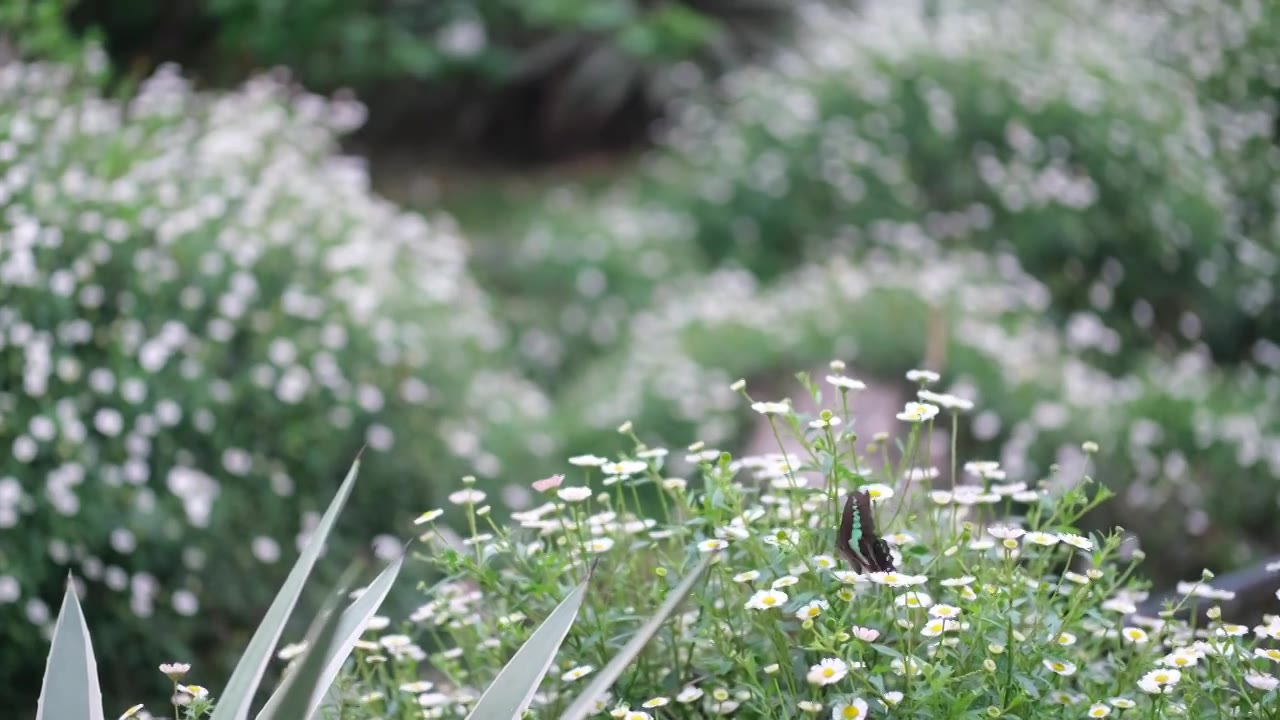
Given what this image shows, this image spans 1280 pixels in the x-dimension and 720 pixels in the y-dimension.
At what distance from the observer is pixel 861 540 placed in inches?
59.2

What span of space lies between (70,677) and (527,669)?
612 millimetres

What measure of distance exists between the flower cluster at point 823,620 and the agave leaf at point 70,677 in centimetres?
34

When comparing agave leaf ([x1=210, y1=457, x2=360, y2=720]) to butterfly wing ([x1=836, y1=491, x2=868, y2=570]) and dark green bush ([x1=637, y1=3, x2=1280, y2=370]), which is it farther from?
dark green bush ([x1=637, y1=3, x2=1280, y2=370])

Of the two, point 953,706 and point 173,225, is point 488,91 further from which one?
point 953,706

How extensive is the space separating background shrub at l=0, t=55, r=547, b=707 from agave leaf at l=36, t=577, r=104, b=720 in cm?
123

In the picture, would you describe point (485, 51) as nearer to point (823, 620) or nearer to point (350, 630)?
point (350, 630)

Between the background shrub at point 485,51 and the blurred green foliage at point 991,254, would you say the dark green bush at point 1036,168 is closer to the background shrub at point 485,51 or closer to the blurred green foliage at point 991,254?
the blurred green foliage at point 991,254

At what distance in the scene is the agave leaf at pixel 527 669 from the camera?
149cm

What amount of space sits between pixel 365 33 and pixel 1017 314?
5.52m

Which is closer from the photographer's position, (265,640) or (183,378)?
(265,640)

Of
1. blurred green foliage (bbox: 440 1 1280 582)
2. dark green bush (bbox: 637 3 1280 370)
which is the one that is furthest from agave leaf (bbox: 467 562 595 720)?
dark green bush (bbox: 637 3 1280 370)

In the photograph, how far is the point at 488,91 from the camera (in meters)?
10.3

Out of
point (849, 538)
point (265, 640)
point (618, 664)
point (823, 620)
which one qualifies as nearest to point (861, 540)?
point (849, 538)

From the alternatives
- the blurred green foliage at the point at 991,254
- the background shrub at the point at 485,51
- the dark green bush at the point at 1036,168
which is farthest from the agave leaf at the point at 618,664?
the background shrub at the point at 485,51
